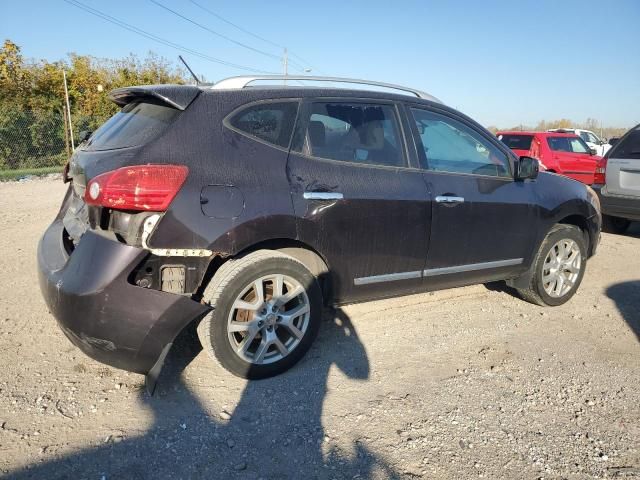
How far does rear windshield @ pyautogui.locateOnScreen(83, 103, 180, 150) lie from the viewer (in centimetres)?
275

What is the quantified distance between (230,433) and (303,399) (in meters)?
0.50

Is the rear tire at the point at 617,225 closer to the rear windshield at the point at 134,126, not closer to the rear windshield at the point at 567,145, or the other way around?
the rear windshield at the point at 567,145

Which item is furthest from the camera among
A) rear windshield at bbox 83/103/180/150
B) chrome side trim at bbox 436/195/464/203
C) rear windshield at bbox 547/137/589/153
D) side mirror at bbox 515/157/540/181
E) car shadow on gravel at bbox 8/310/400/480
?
rear windshield at bbox 547/137/589/153

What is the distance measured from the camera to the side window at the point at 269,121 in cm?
Result: 292

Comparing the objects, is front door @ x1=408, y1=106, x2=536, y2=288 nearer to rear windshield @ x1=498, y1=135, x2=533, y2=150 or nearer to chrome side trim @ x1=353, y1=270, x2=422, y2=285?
chrome side trim @ x1=353, y1=270, x2=422, y2=285

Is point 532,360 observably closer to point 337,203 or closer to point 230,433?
point 337,203

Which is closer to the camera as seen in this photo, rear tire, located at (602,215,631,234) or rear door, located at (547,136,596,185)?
rear tire, located at (602,215,631,234)

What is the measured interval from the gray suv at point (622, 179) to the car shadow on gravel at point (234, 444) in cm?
585

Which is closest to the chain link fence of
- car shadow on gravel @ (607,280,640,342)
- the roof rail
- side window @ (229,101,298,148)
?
the roof rail

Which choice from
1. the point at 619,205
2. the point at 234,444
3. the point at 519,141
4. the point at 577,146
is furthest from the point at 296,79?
the point at 577,146

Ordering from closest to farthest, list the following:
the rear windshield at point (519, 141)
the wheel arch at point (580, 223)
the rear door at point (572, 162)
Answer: the wheel arch at point (580, 223) → the rear door at point (572, 162) → the rear windshield at point (519, 141)

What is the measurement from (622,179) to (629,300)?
3.10 m

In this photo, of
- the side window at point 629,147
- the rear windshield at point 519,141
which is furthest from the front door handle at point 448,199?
the rear windshield at point 519,141

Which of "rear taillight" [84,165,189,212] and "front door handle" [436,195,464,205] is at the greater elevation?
"rear taillight" [84,165,189,212]
